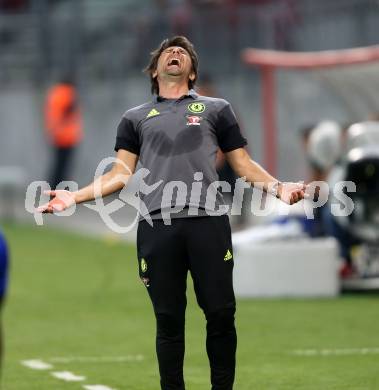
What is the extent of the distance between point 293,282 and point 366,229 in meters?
0.99

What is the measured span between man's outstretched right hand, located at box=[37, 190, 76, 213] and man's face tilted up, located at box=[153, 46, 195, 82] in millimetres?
848

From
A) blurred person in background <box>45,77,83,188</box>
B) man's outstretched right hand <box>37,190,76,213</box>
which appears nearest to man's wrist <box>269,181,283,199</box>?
man's outstretched right hand <box>37,190,76,213</box>

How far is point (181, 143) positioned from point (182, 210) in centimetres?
37

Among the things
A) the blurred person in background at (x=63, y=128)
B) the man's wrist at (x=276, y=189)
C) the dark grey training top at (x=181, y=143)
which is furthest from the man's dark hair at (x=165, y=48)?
the blurred person in background at (x=63, y=128)

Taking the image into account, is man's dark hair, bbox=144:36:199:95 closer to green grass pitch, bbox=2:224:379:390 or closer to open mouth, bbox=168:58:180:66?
open mouth, bbox=168:58:180:66

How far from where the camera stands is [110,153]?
31.0 meters

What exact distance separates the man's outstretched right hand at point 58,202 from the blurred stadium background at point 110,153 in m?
2.01

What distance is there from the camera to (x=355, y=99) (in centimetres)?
2011

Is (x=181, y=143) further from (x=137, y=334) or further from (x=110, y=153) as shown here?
(x=110, y=153)

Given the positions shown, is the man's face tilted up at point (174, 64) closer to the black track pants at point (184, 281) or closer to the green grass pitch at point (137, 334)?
the black track pants at point (184, 281)

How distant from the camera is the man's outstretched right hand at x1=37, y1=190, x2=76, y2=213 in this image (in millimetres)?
8617

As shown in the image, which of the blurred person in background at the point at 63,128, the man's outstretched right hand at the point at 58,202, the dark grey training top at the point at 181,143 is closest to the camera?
the man's outstretched right hand at the point at 58,202

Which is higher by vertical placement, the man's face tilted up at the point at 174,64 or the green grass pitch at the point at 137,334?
the man's face tilted up at the point at 174,64

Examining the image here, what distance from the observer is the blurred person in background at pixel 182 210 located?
28.6 feet
